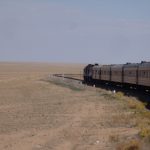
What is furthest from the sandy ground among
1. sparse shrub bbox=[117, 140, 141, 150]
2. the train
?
the train

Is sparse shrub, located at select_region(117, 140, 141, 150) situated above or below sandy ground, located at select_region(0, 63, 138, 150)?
above

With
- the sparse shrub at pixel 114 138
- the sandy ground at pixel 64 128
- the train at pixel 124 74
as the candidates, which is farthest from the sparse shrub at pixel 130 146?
the train at pixel 124 74

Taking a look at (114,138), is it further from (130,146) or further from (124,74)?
(124,74)

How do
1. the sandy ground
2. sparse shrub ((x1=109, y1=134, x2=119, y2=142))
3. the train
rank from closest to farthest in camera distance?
the sandy ground < sparse shrub ((x1=109, y1=134, x2=119, y2=142)) < the train

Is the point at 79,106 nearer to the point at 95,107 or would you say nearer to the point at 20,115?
the point at 95,107

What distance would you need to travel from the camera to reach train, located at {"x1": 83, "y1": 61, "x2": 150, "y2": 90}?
150 ft

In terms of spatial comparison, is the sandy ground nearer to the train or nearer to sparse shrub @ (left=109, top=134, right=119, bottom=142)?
sparse shrub @ (left=109, top=134, right=119, bottom=142)

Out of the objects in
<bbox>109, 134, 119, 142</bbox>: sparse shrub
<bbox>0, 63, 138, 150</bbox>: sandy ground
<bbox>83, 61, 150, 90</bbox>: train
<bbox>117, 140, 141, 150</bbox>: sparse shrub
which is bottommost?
<bbox>0, 63, 138, 150</bbox>: sandy ground

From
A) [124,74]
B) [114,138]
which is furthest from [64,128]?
[124,74]

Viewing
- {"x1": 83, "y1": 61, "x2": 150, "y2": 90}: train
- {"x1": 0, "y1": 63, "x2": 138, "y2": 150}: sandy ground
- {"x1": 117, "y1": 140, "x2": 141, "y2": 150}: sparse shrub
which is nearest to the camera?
{"x1": 117, "y1": 140, "x2": 141, "y2": 150}: sparse shrub

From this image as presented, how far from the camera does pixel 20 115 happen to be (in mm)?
32812

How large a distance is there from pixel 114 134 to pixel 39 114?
10.6m

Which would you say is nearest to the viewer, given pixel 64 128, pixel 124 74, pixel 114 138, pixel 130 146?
pixel 130 146

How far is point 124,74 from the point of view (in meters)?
55.2
